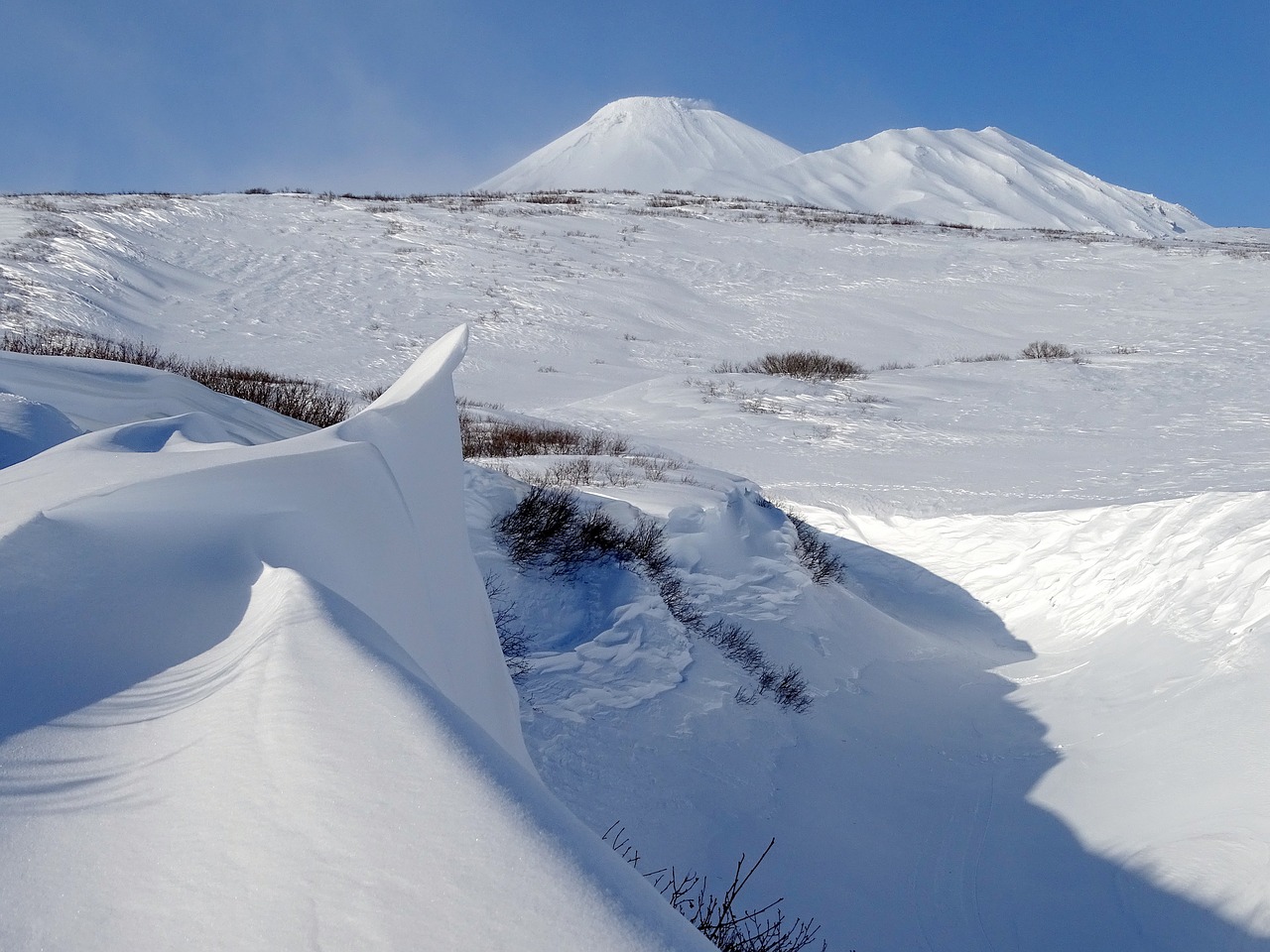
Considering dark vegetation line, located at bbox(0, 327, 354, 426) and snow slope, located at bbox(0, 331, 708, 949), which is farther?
dark vegetation line, located at bbox(0, 327, 354, 426)

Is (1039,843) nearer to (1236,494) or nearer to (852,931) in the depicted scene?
(852,931)

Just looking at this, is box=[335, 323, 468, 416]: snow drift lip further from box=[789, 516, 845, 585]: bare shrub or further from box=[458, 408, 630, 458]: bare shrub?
box=[458, 408, 630, 458]: bare shrub

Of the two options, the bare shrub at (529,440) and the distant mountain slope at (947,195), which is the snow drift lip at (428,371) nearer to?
the bare shrub at (529,440)

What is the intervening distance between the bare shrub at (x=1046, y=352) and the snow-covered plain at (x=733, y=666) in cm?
95

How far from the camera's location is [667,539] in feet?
26.3

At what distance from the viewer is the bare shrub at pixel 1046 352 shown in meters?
20.4

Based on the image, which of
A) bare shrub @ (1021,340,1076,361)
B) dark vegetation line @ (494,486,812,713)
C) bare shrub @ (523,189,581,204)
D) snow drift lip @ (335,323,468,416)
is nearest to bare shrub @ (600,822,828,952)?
dark vegetation line @ (494,486,812,713)

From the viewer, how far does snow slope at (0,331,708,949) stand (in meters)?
1.12

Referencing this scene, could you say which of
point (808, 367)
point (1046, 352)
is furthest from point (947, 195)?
point (808, 367)

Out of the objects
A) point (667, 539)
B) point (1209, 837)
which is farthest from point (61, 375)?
point (1209, 837)

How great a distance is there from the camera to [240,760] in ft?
4.59

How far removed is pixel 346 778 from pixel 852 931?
3.76 metres

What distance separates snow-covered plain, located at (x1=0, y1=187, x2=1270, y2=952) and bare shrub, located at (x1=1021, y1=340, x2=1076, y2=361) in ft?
3.11

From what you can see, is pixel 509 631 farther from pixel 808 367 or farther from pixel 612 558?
pixel 808 367
